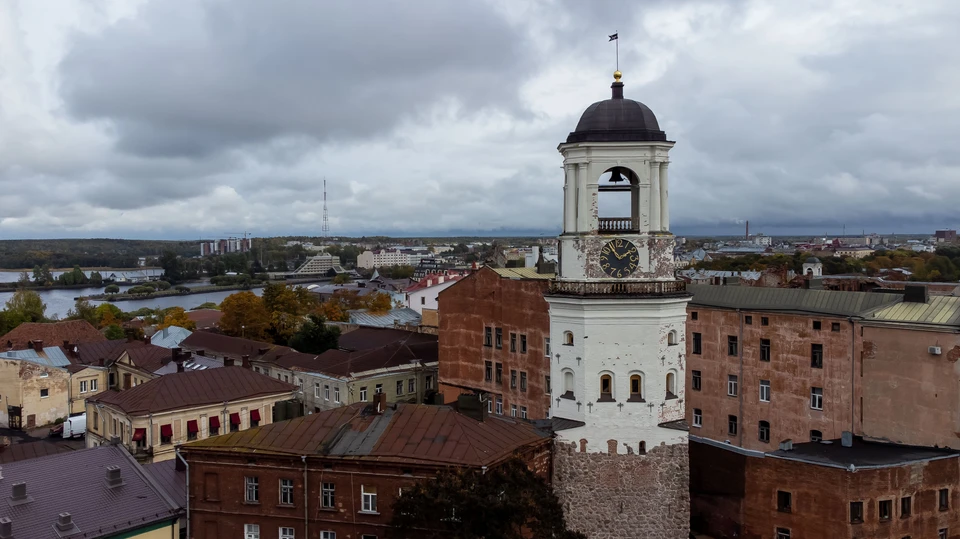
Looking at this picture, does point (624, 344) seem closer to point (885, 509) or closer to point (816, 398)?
point (885, 509)

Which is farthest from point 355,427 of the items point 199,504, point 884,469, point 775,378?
point 775,378

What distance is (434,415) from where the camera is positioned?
21.6 m

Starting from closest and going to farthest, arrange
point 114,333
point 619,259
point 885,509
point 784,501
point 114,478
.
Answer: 1. point 619,259
2. point 114,478
3. point 885,509
4. point 784,501
5. point 114,333

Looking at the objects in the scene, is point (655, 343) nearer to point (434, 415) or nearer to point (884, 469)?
point (434, 415)

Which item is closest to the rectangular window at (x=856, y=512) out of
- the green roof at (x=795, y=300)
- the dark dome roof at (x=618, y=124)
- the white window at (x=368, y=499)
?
the green roof at (x=795, y=300)

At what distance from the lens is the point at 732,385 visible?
37844 mm

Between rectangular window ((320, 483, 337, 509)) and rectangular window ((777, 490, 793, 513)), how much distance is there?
1486cm

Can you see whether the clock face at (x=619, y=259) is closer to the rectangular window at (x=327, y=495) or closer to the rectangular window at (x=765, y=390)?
the rectangular window at (x=327, y=495)

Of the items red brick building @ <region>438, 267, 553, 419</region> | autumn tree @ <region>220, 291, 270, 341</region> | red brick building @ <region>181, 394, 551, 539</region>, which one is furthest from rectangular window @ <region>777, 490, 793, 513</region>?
autumn tree @ <region>220, 291, 270, 341</region>

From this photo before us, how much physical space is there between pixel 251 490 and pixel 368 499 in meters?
3.65

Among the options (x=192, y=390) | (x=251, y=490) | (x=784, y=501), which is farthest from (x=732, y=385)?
(x=192, y=390)

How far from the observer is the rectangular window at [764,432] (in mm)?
36594

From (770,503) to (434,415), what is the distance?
12311mm

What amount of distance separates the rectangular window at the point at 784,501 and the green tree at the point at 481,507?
10.5 meters
